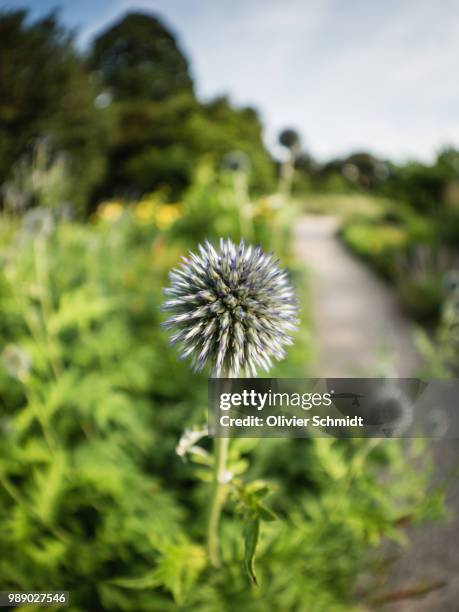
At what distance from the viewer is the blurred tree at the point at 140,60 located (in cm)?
1141

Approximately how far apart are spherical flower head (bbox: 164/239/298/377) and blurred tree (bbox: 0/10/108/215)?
669 cm

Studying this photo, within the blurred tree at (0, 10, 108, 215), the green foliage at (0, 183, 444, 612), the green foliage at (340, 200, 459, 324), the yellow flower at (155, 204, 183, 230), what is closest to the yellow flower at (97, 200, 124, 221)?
the yellow flower at (155, 204, 183, 230)

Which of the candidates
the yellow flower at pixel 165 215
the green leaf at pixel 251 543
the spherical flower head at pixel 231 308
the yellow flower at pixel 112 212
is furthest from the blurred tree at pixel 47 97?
the green leaf at pixel 251 543

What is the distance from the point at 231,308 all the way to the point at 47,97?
26.6 ft

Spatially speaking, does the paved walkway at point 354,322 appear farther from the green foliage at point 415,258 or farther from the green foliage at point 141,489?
the green foliage at point 141,489

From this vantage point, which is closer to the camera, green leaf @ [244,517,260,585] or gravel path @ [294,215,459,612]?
green leaf @ [244,517,260,585]

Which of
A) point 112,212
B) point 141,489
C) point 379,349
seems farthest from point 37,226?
point 112,212

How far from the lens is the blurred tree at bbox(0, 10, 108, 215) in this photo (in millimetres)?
6949

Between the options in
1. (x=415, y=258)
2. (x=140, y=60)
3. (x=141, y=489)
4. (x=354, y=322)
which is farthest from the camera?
(x=140, y=60)

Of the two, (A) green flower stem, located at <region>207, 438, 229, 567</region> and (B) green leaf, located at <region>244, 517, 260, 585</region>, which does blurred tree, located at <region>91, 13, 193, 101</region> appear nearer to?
(A) green flower stem, located at <region>207, 438, 229, 567</region>

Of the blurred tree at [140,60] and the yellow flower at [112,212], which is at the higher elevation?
the blurred tree at [140,60]

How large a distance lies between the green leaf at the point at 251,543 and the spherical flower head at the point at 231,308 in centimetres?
25

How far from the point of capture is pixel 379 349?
6.89 ft

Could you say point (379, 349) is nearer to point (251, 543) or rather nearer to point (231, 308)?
point (231, 308)
